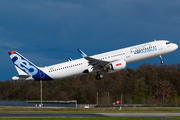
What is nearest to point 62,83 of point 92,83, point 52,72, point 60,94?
point 60,94

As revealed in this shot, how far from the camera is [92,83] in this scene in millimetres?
103875

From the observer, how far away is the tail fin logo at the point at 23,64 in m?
47.8

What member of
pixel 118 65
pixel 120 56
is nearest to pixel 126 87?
pixel 120 56

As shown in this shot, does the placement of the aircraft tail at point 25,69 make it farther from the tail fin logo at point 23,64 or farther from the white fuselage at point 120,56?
the white fuselage at point 120,56

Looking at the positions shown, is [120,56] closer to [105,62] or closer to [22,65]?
[105,62]

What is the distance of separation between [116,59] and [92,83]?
2335 inches

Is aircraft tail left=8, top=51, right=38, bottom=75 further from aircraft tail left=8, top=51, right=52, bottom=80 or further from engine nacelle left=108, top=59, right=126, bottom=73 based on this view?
engine nacelle left=108, top=59, right=126, bottom=73

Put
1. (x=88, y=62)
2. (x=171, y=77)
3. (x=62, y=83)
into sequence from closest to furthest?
(x=88, y=62)
(x=171, y=77)
(x=62, y=83)

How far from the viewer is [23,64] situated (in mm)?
48812

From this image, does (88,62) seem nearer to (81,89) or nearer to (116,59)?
(116,59)

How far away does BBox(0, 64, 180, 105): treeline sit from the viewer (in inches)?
3745

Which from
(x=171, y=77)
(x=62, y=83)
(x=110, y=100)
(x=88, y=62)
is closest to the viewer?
(x=88, y=62)

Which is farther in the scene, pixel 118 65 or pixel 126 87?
pixel 126 87

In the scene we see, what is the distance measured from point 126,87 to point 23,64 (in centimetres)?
5914
